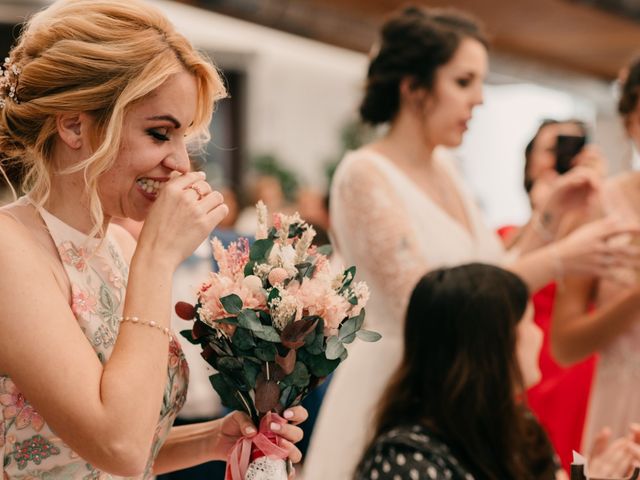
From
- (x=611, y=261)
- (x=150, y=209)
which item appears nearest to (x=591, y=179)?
(x=611, y=261)

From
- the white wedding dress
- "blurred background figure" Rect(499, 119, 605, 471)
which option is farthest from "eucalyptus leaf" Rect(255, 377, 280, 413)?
"blurred background figure" Rect(499, 119, 605, 471)

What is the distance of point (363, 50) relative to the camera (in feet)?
31.9

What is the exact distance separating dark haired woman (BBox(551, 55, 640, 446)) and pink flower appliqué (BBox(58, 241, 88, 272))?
1635mm

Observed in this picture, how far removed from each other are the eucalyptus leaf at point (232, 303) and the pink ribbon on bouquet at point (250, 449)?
0.17 meters

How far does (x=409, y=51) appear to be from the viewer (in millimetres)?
2729

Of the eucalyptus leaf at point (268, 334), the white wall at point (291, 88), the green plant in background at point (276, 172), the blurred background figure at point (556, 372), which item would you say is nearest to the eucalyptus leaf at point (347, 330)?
the eucalyptus leaf at point (268, 334)

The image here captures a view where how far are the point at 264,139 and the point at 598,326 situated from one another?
27.9 feet

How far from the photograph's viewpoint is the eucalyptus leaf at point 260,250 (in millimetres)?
1464

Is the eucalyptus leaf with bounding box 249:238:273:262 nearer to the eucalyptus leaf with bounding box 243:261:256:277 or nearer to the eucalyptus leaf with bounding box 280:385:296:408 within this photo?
the eucalyptus leaf with bounding box 243:261:256:277

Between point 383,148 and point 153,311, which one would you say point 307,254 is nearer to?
point 153,311

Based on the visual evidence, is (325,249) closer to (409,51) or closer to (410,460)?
(410,460)

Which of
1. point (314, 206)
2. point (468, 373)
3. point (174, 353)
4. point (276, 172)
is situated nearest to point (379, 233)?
point (468, 373)

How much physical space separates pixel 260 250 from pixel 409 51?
1416mm

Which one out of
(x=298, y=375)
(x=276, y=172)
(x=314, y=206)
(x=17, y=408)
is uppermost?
(x=298, y=375)
